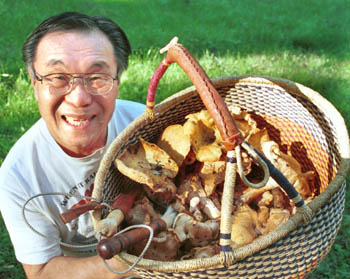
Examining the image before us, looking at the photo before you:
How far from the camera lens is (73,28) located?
6.89 feet

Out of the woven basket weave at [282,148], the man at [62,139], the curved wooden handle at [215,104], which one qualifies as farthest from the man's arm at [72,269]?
the curved wooden handle at [215,104]

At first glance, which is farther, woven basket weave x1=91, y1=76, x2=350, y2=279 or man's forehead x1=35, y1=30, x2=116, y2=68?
man's forehead x1=35, y1=30, x2=116, y2=68

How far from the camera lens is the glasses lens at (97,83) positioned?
208 centimetres

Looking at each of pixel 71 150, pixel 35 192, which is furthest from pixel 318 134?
pixel 35 192

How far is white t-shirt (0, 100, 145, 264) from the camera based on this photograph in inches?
86.3

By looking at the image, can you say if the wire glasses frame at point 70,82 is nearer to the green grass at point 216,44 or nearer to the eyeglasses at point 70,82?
the eyeglasses at point 70,82

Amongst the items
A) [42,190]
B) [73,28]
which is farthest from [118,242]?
[73,28]

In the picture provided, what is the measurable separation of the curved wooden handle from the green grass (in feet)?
6.13

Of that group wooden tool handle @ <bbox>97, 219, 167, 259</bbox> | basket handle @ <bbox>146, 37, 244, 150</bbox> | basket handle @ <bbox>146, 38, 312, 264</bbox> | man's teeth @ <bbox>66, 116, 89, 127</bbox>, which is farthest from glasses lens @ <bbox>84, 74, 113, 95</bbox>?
wooden tool handle @ <bbox>97, 219, 167, 259</bbox>

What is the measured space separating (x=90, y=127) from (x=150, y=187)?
0.52m

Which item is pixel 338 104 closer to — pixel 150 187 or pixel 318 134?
pixel 318 134

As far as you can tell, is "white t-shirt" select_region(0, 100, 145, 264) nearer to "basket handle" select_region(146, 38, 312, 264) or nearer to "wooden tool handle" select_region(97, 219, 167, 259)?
"wooden tool handle" select_region(97, 219, 167, 259)

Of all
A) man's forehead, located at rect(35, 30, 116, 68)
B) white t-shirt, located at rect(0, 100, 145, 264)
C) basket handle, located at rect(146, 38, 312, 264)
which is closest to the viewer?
basket handle, located at rect(146, 38, 312, 264)

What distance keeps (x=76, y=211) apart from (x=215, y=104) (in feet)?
2.31
